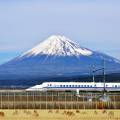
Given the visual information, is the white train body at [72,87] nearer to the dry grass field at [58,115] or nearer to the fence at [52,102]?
the fence at [52,102]

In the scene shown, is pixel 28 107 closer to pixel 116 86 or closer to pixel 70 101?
pixel 70 101

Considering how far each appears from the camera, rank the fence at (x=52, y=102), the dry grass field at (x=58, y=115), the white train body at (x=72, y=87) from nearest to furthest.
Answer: the dry grass field at (x=58, y=115) < the fence at (x=52, y=102) < the white train body at (x=72, y=87)

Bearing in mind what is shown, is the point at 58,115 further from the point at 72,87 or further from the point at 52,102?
the point at 72,87

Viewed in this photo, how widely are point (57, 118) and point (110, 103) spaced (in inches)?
647

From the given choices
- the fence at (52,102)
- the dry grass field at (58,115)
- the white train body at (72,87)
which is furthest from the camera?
the white train body at (72,87)

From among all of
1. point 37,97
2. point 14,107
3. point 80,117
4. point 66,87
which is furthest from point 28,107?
point 66,87

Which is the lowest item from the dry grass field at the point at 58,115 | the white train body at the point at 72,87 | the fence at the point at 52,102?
the dry grass field at the point at 58,115

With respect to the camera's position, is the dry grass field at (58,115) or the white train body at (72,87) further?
the white train body at (72,87)

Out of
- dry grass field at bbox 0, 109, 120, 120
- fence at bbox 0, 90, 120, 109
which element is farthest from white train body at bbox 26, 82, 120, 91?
dry grass field at bbox 0, 109, 120, 120

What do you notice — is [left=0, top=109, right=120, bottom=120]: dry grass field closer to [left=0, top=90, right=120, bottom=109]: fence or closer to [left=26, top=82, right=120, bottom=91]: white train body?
[left=0, top=90, right=120, bottom=109]: fence

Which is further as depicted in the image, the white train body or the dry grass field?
the white train body

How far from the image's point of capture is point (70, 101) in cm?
7312

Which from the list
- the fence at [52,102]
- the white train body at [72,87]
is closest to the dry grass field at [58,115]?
the fence at [52,102]

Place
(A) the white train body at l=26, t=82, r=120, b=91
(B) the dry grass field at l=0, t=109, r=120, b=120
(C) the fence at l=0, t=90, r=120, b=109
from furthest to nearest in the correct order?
(A) the white train body at l=26, t=82, r=120, b=91
(C) the fence at l=0, t=90, r=120, b=109
(B) the dry grass field at l=0, t=109, r=120, b=120
